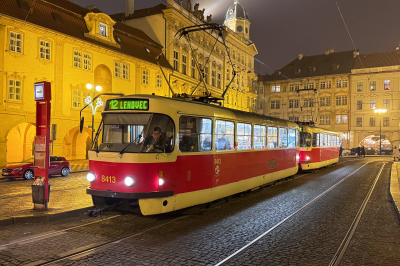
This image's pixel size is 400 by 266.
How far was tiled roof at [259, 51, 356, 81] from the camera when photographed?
71.1 metres

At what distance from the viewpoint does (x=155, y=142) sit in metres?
8.07

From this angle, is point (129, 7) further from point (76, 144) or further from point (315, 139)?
point (315, 139)

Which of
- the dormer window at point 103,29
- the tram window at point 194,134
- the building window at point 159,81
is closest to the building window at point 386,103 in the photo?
the building window at point 159,81

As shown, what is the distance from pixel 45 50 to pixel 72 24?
154 inches

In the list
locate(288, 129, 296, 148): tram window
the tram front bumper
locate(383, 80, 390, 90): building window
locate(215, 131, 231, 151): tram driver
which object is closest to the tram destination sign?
the tram front bumper

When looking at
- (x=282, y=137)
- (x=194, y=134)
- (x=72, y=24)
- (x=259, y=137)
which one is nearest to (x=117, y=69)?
(x=72, y=24)

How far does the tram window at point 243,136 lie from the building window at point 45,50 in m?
19.0

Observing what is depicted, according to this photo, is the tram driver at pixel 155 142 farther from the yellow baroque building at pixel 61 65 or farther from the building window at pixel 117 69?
the building window at pixel 117 69

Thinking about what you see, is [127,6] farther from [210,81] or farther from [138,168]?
[138,168]

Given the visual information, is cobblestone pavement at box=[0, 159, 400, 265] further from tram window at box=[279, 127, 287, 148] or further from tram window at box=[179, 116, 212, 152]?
tram window at box=[279, 127, 287, 148]

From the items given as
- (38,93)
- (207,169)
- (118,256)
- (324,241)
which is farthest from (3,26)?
(324,241)

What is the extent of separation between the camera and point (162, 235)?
7.51 meters

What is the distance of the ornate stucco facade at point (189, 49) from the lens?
130 ft

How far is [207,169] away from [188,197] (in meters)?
1.06
